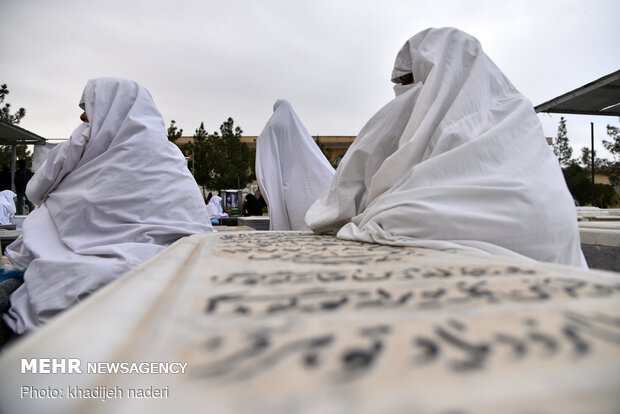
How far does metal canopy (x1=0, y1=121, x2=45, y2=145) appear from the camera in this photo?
6.90 metres

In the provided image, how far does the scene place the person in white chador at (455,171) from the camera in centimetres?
116

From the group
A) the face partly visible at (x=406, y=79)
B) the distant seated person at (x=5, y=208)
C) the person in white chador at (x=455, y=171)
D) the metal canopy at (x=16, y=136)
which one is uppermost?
the metal canopy at (x=16, y=136)

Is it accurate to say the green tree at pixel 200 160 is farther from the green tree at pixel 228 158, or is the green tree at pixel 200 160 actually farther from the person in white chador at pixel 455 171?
the person in white chador at pixel 455 171

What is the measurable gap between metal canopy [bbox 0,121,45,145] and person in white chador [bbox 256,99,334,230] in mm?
5593

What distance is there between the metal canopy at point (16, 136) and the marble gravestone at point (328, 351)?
8237mm

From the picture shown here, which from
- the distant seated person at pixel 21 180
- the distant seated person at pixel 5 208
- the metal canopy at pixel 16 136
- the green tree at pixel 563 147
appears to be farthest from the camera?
the green tree at pixel 563 147

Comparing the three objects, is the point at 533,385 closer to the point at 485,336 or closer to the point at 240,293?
the point at 485,336

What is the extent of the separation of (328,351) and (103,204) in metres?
1.86

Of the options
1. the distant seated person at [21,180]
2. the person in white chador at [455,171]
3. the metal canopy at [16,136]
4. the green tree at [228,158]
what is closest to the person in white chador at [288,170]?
the person in white chador at [455,171]

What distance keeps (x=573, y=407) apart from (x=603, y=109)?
838cm

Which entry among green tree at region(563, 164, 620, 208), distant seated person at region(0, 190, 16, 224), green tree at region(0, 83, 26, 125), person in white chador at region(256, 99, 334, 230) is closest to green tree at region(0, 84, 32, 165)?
green tree at region(0, 83, 26, 125)

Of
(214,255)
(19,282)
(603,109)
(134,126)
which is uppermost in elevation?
(603,109)

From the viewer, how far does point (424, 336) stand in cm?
37

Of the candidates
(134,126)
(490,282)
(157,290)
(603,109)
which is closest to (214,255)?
(157,290)
